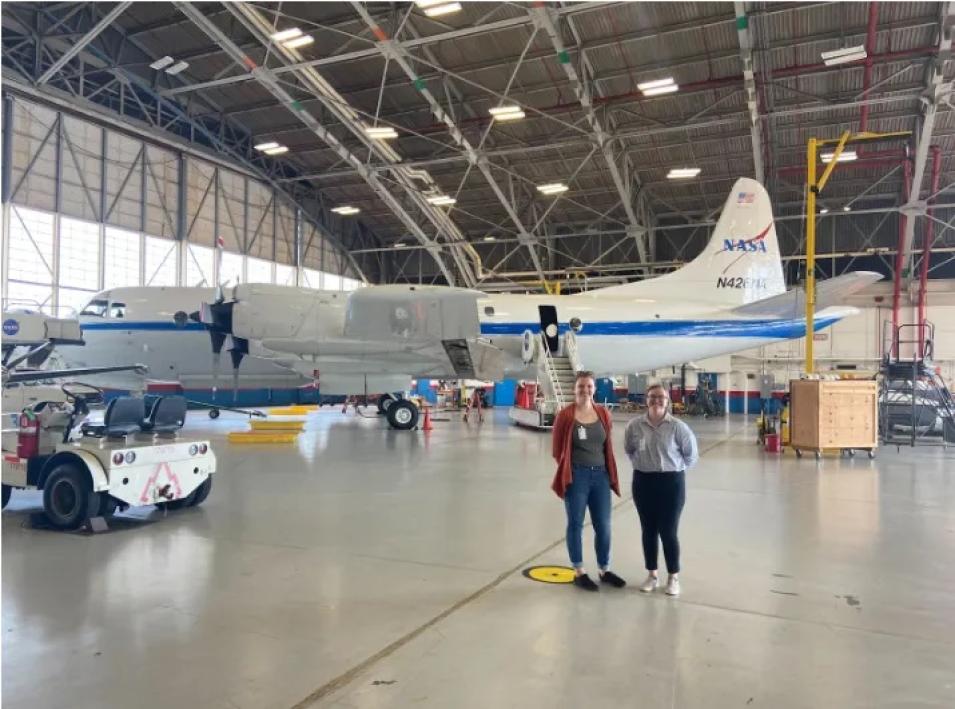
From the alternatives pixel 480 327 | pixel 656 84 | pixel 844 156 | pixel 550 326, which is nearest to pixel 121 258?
pixel 480 327

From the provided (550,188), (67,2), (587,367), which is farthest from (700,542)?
(67,2)

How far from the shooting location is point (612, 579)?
5.07 metres

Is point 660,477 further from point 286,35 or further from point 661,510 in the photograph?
point 286,35

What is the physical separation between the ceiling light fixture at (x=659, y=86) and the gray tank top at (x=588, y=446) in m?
16.8

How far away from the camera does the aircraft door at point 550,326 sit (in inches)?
711

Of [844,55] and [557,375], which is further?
[844,55]

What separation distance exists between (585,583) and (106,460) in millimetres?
5008

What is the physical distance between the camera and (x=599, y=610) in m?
4.53

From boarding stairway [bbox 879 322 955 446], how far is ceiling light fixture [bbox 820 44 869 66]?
7.55m

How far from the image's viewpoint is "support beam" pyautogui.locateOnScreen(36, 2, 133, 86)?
1755 cm

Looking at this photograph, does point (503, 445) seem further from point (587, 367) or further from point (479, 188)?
point (479, 188)

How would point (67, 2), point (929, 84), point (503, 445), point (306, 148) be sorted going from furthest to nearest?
point (306, 148)
point (67, 2)
point (929, 84)
point (503, 445)

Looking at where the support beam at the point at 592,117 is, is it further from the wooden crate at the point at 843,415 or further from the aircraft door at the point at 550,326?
the wooden crate at the point at 843,415

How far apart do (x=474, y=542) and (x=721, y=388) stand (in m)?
28.5
